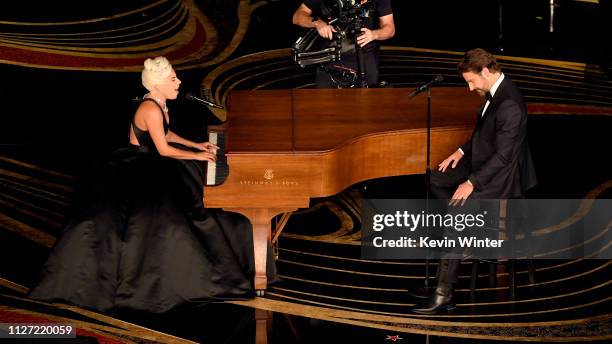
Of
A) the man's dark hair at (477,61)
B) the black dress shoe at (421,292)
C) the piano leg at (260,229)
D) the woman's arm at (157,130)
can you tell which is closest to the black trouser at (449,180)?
the black dress shoe at (421,292)

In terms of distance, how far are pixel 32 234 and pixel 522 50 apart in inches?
241

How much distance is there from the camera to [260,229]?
22.9ft

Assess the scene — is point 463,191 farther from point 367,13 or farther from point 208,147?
point 367,13

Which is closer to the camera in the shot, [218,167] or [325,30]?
[218,167]

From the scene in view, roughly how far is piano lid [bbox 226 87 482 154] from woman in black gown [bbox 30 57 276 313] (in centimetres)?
45

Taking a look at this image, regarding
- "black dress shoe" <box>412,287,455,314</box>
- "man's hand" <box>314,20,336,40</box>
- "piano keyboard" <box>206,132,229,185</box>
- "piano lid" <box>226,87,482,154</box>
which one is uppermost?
"man's hand" <box>314,20,336,40</box>

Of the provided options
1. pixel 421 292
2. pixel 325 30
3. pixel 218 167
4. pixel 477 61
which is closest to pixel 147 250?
pixel 218 167

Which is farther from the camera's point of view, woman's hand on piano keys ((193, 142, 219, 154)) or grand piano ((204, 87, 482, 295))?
woman's hand on piano keys ((193, 142, 219, 154))

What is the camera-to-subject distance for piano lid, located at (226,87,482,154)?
23.2ft

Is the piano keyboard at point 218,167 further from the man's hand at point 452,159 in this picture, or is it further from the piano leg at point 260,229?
the man's hand at point 452,159

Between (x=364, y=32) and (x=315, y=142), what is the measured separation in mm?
1604

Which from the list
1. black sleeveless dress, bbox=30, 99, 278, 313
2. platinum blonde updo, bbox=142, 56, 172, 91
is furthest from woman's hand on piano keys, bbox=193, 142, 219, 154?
platinum blonde updo, bbox=142, 56, 172, 91

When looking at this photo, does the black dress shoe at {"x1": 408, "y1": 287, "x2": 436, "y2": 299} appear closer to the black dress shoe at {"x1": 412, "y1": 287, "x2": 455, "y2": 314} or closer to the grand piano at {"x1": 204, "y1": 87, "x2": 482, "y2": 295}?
the black dress shoe at {"x1": 412, "y1": 287, "x2": 455, "y2": 314}

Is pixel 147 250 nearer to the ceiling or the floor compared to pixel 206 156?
nearer to the floor
